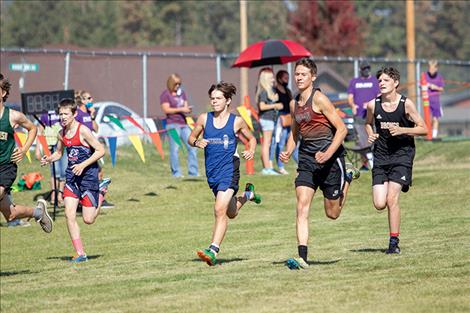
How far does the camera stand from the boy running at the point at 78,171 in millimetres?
14383

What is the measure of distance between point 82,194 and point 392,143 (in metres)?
3.95

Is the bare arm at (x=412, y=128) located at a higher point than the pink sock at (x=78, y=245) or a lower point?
higher

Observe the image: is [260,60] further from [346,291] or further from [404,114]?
[346,291]

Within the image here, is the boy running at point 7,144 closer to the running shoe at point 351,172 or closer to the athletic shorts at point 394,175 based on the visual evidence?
the running shoe at point 351,172

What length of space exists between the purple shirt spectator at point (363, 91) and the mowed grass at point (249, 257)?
2.32m

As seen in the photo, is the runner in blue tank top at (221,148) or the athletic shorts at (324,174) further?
the runner in blue tank top at (221,148)

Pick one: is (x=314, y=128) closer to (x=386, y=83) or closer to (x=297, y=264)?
(x=386, y=83)

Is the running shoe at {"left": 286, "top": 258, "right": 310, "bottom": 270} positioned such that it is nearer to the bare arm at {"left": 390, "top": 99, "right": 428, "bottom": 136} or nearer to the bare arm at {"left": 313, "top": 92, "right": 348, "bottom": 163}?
the bare arm at {"left": 313, "top": 92, "right": 348, "bottom": 163}

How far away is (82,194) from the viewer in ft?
47.8

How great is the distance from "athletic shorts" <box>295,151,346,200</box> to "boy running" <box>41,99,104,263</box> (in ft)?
10.1

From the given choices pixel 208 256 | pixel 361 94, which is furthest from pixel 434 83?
pixel 208 256

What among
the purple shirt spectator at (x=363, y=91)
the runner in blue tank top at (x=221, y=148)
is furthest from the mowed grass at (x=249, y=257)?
the purple shirt spectator at (x=363, y=91)

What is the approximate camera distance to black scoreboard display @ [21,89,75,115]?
1934cm

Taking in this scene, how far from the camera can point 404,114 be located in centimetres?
1321
